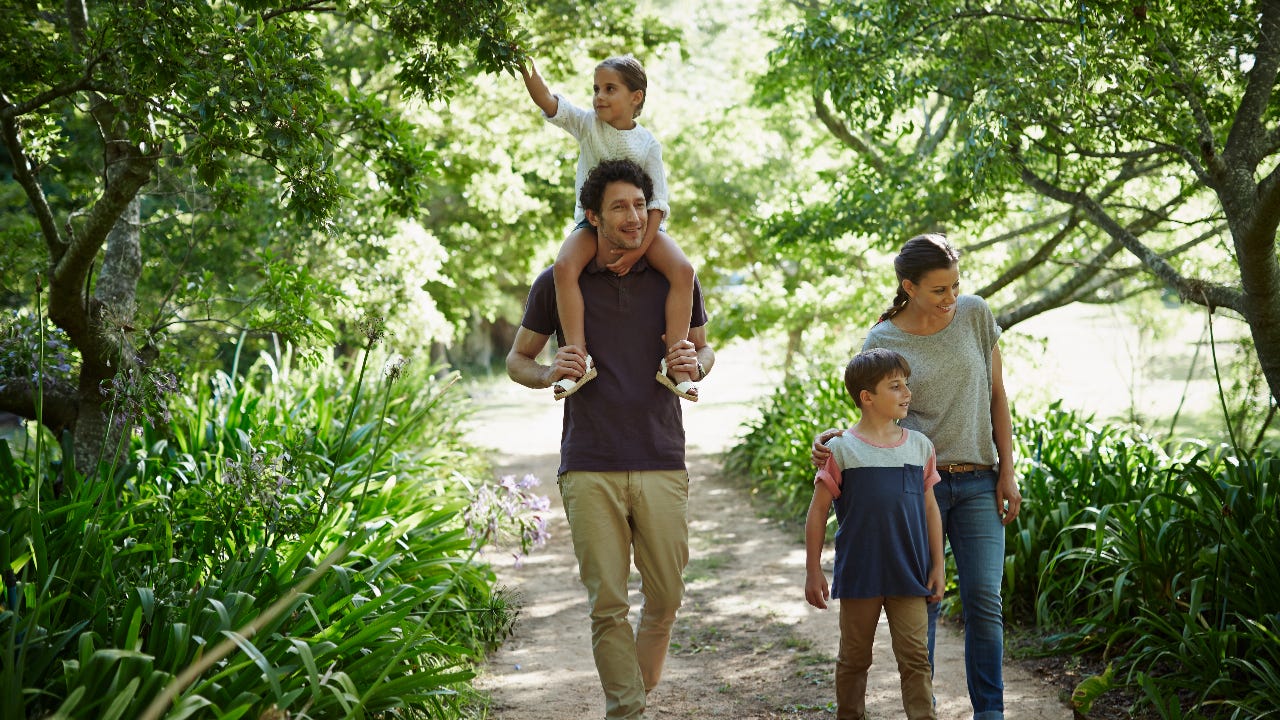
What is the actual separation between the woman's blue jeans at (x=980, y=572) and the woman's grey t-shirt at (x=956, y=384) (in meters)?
0.10

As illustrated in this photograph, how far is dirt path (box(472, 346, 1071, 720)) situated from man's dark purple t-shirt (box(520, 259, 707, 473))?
4.93 feet

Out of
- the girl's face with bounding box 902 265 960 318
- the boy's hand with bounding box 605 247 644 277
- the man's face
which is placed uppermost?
the man's face

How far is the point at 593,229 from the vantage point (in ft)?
11.7

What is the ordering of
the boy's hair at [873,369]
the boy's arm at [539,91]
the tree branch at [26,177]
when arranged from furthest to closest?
the tree branch at [26,177]
the boy's arm at [539,91]
the boy's hair at [873,369]

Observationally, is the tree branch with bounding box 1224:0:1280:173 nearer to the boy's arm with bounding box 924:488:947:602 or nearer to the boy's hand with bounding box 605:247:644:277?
the boy's arm with bounding box 924:488:947:602

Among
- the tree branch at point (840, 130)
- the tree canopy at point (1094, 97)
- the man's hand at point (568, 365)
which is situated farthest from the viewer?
the tree branch at point (840, 130)

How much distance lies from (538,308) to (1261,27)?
10.8ft

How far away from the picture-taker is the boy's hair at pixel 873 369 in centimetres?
343

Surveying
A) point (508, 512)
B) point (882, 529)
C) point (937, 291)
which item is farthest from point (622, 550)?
point (508, 512)

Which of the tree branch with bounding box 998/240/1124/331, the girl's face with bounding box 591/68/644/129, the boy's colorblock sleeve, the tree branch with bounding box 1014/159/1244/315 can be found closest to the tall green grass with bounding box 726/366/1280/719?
the tree branch with bounding box 1014/159/1244/315

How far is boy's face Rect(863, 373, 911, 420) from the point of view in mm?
3422

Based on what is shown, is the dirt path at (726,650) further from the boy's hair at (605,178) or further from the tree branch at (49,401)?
the tree branch at (49,401)

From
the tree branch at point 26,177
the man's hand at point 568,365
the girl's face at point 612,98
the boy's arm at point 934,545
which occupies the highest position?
the girl's face at point 612,98

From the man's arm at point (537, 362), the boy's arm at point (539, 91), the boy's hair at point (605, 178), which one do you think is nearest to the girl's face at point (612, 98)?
Result: the boy's arm at point (539, 91)
